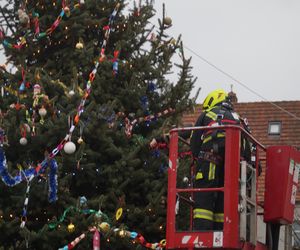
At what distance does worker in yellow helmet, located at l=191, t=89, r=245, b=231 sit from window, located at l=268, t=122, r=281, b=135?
65.8 feet

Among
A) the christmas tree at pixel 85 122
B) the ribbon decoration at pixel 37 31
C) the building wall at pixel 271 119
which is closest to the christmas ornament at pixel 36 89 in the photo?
the christmas tree at pixel 85 122

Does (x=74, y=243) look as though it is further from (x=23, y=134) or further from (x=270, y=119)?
(x=270, y=119)

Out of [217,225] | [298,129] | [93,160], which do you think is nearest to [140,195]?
[93,160]

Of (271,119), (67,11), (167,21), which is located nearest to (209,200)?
(167,21)

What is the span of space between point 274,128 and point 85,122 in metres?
19.4

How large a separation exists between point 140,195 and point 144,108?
4.37ft

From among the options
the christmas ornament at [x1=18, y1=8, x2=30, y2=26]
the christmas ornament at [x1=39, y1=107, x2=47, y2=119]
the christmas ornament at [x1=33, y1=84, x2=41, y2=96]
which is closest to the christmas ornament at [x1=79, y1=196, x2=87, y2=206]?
the christmas ornament at [x1=39, y1=107, x2=47, y2=119]

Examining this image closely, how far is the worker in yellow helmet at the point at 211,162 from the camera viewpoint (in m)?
9.02

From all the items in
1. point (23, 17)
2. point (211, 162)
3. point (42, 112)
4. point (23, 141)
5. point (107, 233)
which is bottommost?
point (107, 233)

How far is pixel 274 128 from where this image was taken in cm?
2966

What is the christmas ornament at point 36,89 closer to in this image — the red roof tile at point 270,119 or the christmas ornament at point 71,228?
the christmas ornament at point 71,228

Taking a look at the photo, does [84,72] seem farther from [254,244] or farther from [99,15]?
[254,244]

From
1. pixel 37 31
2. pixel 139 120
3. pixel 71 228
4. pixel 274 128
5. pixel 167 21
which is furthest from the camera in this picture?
pixel 274 128

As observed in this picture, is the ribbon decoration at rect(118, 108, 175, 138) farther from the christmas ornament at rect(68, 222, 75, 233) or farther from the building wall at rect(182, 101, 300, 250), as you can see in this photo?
the building wall at rect(182, 101, 300, 250)
